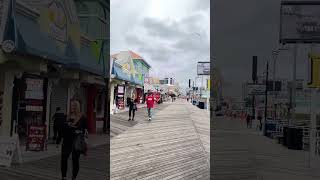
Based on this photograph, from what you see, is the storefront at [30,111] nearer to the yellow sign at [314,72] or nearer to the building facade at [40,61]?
the building facade at [40,61]

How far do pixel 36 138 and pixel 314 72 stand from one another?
8.77 meters

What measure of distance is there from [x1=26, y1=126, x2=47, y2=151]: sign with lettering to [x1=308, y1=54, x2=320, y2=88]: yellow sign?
830 centimetres

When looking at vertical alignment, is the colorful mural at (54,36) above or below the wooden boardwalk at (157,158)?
above

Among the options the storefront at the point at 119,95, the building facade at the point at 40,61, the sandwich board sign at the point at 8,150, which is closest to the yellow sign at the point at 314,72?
the building facade at the point at 40,61

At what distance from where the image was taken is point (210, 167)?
13789 mm

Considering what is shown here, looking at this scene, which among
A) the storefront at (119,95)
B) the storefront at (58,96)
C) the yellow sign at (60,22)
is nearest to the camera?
the yellow sign at (60,22)

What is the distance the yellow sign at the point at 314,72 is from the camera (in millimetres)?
15961

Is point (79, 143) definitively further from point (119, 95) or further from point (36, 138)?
point (119, 95)

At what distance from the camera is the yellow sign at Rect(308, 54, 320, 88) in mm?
15961

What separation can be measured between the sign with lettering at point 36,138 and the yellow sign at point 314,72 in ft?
27.2

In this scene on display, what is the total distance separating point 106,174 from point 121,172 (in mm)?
348

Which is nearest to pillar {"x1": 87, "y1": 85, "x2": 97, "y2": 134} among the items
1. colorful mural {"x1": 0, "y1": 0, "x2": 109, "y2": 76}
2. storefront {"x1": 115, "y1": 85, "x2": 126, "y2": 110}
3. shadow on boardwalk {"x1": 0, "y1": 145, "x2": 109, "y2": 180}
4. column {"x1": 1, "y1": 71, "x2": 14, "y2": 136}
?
colorful mural {"x1": 0, "y1": 0, "x2": 109, "y2": 76}

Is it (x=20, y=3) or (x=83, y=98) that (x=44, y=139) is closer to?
(x=20, y=3)

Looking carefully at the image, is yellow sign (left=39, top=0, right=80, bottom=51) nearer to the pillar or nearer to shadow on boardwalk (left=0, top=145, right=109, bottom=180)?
the pillar
